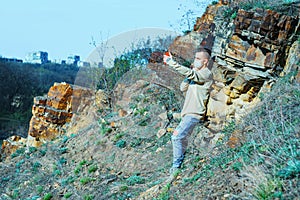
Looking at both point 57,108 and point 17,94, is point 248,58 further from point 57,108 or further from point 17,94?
point 17,94

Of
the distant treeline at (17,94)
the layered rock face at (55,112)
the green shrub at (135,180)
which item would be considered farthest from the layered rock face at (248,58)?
the distant treeline at (17,94)

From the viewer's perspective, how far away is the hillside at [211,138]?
11.4ft

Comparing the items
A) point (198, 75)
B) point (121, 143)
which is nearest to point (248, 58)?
point (198, 75)

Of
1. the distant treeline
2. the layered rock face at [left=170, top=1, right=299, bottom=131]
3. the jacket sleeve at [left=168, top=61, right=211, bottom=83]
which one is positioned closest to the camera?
the jacket sleeve at [left=168, top=61, right=211, bottom=83]

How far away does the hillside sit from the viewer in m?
3.46

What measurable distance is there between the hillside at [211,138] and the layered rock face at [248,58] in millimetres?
18

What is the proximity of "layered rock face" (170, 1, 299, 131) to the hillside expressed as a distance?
0.02 m

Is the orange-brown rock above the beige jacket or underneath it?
underneath

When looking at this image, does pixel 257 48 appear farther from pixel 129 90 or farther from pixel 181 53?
pixel 129 90

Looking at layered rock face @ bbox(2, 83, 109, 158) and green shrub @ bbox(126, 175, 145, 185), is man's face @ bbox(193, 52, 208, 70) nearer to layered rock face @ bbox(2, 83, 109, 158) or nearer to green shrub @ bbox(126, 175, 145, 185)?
green shrub @ bbox(126, 175, 145, 185)

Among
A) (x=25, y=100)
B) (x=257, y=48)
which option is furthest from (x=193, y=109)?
(x=25, y=100)

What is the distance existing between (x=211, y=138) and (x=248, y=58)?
5.38 feet

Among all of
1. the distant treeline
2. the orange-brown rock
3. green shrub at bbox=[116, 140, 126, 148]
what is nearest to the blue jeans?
green shrub at bbox=[116, 140, 126, 148]

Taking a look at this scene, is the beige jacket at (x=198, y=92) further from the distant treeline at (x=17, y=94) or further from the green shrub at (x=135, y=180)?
the distant treeline at (x=17, y=94)
